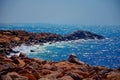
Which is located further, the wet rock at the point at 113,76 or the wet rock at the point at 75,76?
the wet rock at the point at 75,76

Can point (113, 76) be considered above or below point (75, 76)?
above

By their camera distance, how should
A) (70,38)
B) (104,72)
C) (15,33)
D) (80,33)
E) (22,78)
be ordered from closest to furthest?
(22,78)
(104,72)
(15,33)
(70,38)
(80,33)

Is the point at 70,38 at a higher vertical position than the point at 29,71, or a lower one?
lower

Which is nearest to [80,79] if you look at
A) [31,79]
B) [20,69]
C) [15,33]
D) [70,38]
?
[31,79]

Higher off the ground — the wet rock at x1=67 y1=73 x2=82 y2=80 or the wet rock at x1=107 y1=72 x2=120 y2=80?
the wet rock at x1=107 y1=72 x2=120 y2=80

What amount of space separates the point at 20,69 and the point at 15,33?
238ft

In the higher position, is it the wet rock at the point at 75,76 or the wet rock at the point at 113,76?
the wet rock at the point at 113,76

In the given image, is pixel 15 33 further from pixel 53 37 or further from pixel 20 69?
pixel 20 69

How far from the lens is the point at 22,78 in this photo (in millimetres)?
20984

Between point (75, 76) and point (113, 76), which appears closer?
point (113, 76)

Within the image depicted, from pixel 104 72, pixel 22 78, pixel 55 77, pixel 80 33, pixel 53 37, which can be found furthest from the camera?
pixel 80 33

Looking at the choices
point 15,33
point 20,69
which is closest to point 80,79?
point 20,69

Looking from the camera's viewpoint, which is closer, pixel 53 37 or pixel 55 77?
pixel 55 77

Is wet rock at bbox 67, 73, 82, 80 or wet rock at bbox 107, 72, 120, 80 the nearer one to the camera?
wet rock at bbox 107, 72, 120, 80
